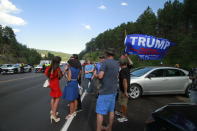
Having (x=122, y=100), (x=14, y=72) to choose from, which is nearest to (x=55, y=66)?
(x=122, y=100)

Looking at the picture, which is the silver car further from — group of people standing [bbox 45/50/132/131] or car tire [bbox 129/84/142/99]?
group of people standing [bbox 45/50/132/131]

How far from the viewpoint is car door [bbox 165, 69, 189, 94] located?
9.27 metres

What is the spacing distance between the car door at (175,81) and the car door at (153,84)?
28 centimetres

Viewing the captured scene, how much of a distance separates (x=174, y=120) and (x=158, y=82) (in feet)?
22.1

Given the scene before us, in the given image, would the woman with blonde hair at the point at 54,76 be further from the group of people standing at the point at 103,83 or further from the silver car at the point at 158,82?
the silver car at the point at 158,82

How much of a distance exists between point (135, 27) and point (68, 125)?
59.0m

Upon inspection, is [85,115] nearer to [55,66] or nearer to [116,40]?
[55,66]

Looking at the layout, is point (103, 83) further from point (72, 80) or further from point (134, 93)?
point (134, 93)

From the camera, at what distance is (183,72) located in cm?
961

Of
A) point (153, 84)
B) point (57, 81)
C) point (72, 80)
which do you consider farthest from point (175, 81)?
point (57, 81)

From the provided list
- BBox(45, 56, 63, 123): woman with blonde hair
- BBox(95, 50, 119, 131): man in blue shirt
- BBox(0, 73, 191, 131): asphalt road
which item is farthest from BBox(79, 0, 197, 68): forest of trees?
BBox(95, 50, 119, 131): man in blue shirt

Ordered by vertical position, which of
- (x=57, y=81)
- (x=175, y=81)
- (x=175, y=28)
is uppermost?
(x=175, y=28)

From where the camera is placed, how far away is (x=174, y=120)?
8.49 ft

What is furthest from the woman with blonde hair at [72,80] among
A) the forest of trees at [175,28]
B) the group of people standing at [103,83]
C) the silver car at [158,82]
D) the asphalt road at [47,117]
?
the forest of trees at [175,28]
